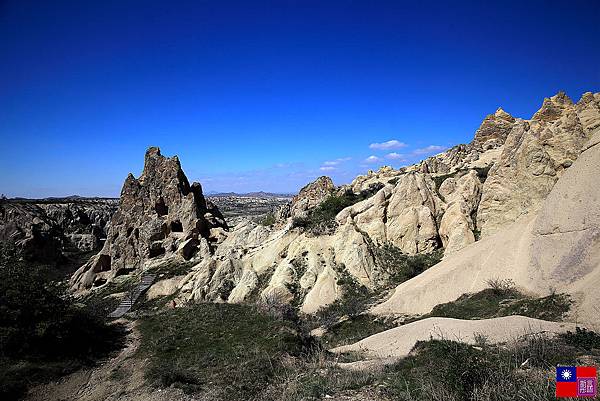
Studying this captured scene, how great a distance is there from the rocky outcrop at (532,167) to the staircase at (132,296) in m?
27.0

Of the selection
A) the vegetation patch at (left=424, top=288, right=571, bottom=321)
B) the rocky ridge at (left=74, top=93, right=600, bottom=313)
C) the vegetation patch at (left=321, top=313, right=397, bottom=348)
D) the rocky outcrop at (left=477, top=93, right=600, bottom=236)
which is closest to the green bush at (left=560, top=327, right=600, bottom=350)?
the vegetation patch at (left=424, top=288, right=571, bottom=321)

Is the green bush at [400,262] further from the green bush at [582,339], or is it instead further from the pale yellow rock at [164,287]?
the pale yellow rock at [164,287]

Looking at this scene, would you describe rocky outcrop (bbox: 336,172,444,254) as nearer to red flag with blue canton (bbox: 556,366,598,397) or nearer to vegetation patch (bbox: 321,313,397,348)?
vegetation patch (bbox: 321,313,397,348)

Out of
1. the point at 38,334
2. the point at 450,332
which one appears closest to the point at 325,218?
the point at 450,332

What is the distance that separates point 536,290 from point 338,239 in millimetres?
12372

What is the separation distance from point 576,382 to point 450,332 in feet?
20.3

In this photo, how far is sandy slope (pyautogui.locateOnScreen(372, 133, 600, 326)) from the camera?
1347cm

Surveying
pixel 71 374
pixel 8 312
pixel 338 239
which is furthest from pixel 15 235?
pixel 338 239

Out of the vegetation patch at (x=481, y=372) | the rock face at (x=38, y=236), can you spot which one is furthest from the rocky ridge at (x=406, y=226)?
the rock face at (x=38, y=236)

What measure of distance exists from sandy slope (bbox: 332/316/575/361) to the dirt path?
6.81 meters

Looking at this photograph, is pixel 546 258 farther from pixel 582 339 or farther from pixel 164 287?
pixel 164 287

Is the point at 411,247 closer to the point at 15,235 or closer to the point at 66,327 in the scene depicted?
the point at 66,327

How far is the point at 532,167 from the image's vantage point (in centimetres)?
1997

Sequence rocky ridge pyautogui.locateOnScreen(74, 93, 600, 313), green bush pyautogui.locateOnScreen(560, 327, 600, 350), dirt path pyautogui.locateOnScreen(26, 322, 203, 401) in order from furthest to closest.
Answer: rocky ridge pyautogui.locateOnScreen(74, 93, 600, 313) < dirt path pyautogui.locateOnScreen(26, 322, 203, 401) < green bush pyautogui.locateOnScreen(560, 327, 600, 350)
